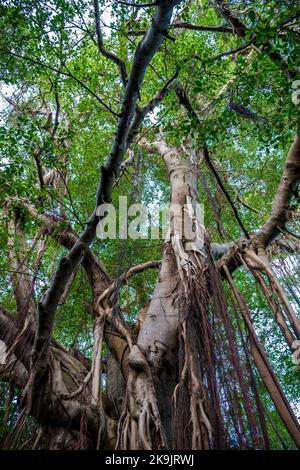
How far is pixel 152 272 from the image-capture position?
4.14 meters

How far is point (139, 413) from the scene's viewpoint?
1.63 meters

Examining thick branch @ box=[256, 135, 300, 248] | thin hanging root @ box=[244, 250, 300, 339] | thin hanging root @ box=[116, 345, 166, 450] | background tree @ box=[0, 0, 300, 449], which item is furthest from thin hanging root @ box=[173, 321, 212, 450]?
thick branch @ box=[256, 135, 300, 248]

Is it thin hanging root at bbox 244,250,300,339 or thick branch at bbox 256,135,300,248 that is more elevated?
thick branch at bbox 256,135,300,248

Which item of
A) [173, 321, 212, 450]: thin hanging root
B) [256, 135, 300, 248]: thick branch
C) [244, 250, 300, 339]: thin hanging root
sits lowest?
[173, 321, 212, 450]: thin hanging root

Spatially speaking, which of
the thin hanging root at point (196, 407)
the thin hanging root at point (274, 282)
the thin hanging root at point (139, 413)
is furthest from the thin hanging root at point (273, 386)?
the thin hanging root at point (139, 413)

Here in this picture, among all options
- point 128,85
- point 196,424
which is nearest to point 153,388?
point 196,424

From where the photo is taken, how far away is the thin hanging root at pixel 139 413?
4.98 ft

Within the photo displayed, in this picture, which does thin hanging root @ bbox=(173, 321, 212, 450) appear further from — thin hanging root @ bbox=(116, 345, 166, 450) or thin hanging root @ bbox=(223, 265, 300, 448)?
→ thin hanging root @ bbox=(223, 265, 300, 448)

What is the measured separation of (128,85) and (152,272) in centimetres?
285

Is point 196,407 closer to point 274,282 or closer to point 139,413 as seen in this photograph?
point 139,413

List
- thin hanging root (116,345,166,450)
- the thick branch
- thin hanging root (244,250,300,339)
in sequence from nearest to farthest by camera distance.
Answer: thin hanging root (116,345,166,450) → thin hanging root (244,250,300,339) → the thick branch

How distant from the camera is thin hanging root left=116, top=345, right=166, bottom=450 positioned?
1.52 m

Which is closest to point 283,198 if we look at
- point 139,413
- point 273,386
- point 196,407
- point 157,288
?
point 157,288

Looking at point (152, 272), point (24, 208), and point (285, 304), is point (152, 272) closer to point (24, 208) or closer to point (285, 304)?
point (24, 208)
